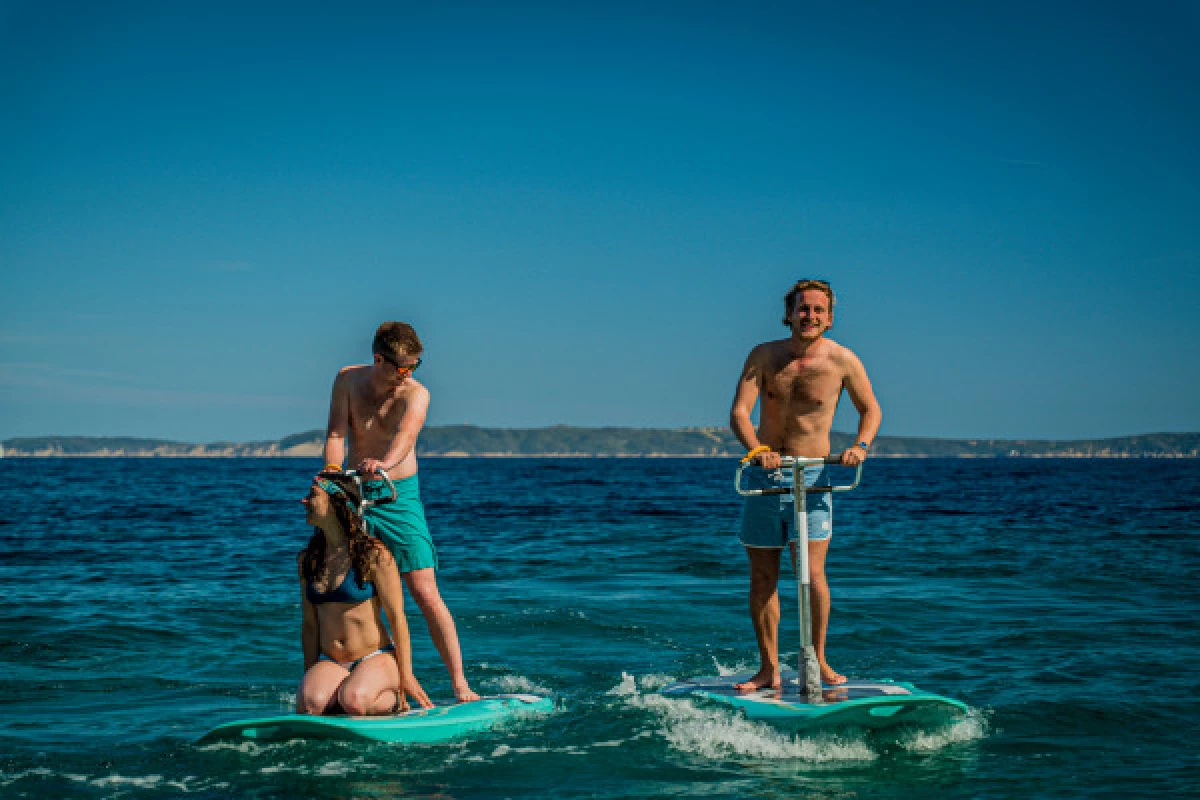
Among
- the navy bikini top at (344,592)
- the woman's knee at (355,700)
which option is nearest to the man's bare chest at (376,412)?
the navy bikini top at (344,592)

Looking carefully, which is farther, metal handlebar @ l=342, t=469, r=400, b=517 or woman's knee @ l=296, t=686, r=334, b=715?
woman's knee @ l=296, t=686, r=334, b=715

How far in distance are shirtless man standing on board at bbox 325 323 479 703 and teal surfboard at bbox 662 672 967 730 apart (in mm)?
2323

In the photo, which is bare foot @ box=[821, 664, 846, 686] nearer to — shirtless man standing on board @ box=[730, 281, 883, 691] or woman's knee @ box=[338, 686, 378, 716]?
shirtless man standing on board @ box=[730, 281, 883, 691]

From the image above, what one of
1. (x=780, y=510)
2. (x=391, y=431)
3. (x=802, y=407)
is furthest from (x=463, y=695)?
(x=802, y=407)

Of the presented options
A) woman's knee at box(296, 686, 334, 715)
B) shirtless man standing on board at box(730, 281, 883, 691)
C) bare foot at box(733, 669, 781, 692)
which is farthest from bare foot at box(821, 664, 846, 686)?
woman's knee at box(296, 686, 334, 715)

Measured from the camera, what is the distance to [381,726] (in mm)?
6758

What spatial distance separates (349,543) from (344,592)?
0.31 m

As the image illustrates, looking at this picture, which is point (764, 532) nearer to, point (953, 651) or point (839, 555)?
point (953, 651)

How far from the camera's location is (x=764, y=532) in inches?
305

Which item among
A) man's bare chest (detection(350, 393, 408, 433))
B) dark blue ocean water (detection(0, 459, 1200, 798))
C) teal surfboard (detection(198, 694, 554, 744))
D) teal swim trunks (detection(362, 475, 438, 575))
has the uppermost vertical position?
man's bare chest (detection(350, 393, 408, 433))

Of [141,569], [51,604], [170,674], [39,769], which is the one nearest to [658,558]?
[141,569]

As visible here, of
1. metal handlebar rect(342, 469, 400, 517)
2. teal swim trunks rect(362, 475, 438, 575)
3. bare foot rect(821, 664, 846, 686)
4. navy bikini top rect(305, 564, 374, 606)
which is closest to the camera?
metal handlebar rect(342, 469, 400, 517)

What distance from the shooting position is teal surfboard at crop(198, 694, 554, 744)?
6.61m

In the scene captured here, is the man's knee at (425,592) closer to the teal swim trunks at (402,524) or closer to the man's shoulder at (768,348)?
the teal swim trunks at (402,524)
